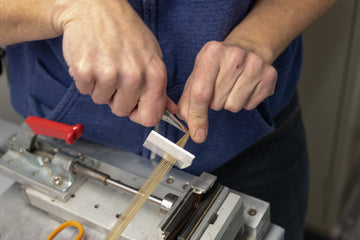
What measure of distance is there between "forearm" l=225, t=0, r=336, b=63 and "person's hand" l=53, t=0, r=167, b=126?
0.17m

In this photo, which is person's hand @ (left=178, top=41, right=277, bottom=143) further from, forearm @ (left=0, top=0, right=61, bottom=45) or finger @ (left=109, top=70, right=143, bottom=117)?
forearm @ (left=0, top=0, right=61, bottom=45)

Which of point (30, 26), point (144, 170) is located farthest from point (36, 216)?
point (30, 26)

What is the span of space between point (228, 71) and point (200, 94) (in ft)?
0.19

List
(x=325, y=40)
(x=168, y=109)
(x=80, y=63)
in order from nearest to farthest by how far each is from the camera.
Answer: (x=80, y=63)
(x=168, y=109)
(x=325, y=40)

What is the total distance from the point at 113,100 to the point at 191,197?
188 millimetres

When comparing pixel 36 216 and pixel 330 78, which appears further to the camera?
pixel 330 78

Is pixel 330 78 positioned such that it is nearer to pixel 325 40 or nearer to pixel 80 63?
pixel 325 40

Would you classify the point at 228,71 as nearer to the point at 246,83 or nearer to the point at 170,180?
the point at 246,83

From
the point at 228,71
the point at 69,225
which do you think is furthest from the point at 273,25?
the point at 69,225

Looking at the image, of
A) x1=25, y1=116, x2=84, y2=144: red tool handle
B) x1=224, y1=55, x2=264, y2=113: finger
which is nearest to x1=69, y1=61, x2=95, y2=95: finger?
x1=25, y1=116, x2=84, y2=144: red tool handle

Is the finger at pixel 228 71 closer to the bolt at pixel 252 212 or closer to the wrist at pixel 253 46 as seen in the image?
the wrist at pixel 253 46

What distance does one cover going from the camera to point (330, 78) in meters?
1.37

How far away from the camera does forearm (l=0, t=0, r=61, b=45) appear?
2.08ft

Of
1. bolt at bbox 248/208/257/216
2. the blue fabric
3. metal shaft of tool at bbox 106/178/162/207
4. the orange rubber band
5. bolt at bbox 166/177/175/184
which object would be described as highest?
the blue fabric
